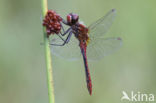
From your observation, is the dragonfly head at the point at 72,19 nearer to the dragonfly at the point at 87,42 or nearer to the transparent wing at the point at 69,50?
the dragonfly at the point at 87,42

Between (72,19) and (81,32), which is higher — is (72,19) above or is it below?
above

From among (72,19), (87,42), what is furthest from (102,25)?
(72,19)

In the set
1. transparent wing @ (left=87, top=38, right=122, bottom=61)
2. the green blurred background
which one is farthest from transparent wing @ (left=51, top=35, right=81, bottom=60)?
the green blurred background

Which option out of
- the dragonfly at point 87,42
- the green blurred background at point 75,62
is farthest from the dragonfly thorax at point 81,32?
the green blurred background at point 75,62

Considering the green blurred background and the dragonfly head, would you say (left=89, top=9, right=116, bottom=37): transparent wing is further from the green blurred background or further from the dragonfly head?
the green blurred background

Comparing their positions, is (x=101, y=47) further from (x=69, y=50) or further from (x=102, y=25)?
(x=69, y=50)

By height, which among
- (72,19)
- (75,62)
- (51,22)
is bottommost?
(75,62)
